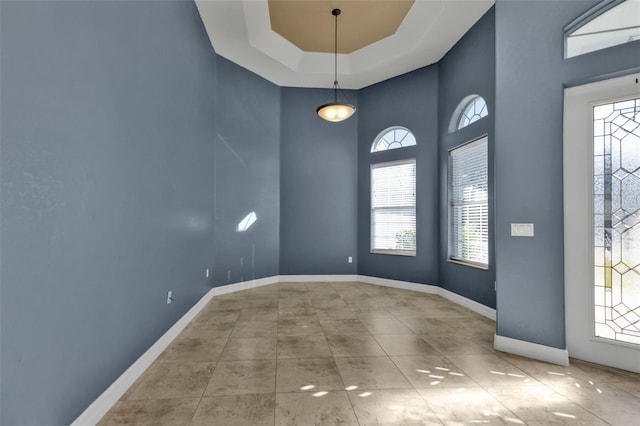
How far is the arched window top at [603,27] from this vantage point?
216 centimetres

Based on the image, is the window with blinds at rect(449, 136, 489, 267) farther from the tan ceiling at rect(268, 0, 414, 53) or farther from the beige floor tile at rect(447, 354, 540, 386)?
the tan ceiling at rect(268, 0, 414, 53)

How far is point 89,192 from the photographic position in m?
1.66

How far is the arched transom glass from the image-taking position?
3.88 m

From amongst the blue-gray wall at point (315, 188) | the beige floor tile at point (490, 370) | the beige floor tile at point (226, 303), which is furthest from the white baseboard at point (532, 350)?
the blue-gray wall at point (315, 188)

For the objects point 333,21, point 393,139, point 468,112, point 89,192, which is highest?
point 333,21

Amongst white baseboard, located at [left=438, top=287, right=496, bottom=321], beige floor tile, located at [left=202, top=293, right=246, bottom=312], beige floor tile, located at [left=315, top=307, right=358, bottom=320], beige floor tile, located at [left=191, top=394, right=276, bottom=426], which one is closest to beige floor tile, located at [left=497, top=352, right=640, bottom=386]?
white baseboard, located at [left=438, top=287, right=496, bottom=321]

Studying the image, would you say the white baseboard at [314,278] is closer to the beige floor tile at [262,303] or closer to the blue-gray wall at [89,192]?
the beige floor tile at [262,303]

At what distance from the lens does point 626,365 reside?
2199mm

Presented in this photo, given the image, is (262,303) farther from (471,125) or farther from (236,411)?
(471,125)

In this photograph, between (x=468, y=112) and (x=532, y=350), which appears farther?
(x=468, y=112)

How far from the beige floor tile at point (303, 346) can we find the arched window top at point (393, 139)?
363 centimetres

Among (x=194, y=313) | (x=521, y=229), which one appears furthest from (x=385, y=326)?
(x=194, y=313)

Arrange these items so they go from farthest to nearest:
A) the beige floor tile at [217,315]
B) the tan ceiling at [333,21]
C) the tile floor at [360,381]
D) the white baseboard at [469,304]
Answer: the tan ceiling at [333,21] < the white baseboard at [469,304] < the beige floor tile at [217,315] < the tile floor at [360,381]

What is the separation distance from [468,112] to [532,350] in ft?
10.5
